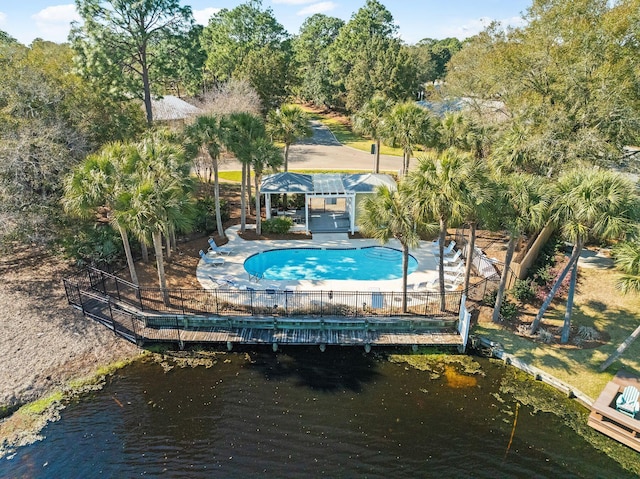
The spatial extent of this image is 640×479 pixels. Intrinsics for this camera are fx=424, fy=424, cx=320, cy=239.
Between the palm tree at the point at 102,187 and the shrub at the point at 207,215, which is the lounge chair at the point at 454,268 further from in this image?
the palm tree at the point at 102,187

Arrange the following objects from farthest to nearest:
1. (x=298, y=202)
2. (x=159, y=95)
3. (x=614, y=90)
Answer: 1. (x=159, y=95)
2. (x=298, y=202)
3. (x=614, y=90)

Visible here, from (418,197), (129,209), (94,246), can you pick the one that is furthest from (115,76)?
(418,197)

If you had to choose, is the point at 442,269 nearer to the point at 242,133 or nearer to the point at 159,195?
the point at 159,195

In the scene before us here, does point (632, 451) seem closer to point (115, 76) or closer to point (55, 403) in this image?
point (55, 403)

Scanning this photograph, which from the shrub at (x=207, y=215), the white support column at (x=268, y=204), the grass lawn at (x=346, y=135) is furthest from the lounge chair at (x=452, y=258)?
the grass lawn at (x=346, y=135)

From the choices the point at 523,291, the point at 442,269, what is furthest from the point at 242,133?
the point at 523,291

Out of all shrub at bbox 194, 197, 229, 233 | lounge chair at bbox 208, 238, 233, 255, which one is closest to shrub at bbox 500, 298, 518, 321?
lounge chair at bbox 208, 238, 233, 255

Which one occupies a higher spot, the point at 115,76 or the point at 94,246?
the point at 115,76
